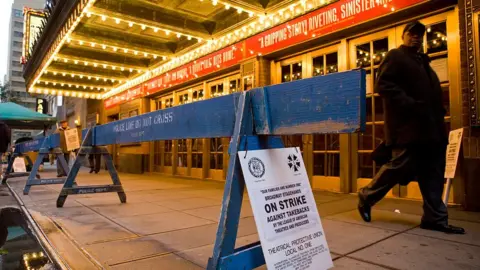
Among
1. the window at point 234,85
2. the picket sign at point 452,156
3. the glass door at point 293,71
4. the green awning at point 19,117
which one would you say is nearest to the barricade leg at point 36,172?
the window at point 234,85

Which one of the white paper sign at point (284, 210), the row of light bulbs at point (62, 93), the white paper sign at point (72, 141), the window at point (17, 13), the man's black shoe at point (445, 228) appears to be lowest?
the man's black shoe at point (445, 228)

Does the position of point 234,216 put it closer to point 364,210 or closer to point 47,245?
point 47,245

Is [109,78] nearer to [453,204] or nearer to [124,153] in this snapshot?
[124,153]

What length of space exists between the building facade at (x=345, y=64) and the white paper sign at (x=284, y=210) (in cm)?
78

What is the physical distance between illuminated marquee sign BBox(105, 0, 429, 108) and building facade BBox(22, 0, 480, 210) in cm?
2

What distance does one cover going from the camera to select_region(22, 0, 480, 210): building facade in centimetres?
410

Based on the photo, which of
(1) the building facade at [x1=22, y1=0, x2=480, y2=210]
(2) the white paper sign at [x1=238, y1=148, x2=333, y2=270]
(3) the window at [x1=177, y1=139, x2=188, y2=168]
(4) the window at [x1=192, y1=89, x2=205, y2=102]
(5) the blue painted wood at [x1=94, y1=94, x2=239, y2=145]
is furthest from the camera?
(3) the window at [x1=177, y1=139, x2=188, y2=168]

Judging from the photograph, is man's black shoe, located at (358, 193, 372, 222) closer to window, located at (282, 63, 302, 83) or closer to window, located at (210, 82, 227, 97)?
window, located at (282, 63, 302, 83)

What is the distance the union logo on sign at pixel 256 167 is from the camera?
1549mm

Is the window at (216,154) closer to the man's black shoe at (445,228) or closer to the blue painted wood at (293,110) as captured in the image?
the man's black shoe at (445,228)

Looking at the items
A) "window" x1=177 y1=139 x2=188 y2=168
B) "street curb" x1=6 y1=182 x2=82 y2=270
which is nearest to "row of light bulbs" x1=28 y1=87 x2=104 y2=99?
"window" x1=177 y1=139 x2=188 y2=168

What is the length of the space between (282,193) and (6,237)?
3.63 meters

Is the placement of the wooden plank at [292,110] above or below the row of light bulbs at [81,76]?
below

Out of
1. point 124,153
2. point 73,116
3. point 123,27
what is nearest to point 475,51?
point 123,27
